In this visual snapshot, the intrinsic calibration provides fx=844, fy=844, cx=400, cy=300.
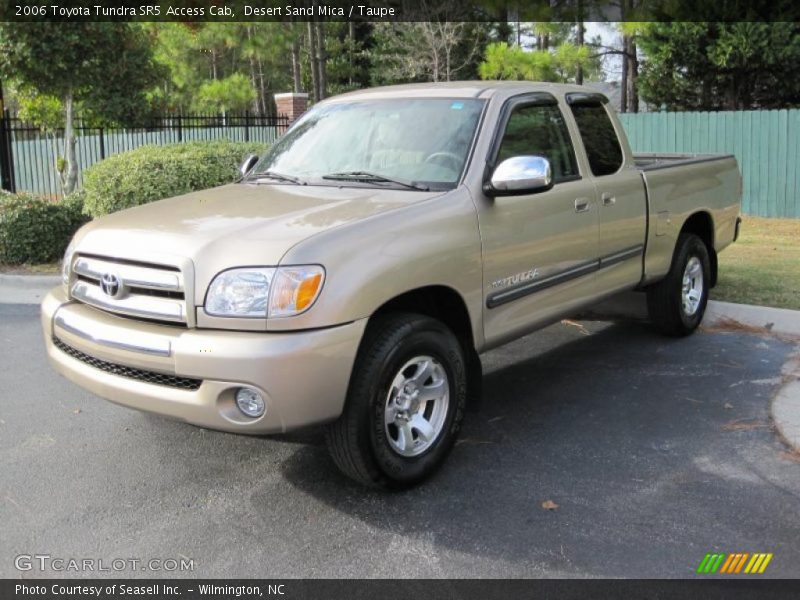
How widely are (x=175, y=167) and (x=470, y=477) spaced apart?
7.17 m

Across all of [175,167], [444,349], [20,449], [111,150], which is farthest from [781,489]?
[111,150]

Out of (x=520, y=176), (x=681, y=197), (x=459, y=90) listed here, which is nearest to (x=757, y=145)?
(x=681, y=197)

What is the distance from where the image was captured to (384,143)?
4988 millimetres

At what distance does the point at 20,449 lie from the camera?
477cm

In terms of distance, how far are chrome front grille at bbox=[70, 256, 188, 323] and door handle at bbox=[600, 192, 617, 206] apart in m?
2.97

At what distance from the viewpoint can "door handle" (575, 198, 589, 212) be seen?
5.25 metres

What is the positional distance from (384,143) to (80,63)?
32.6 feet

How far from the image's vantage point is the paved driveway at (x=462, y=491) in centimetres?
358

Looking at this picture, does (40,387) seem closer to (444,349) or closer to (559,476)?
(444,349)

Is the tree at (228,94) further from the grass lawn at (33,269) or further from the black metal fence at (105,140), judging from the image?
the grass lawn at (33,269)

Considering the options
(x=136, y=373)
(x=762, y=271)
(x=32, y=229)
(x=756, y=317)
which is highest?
(x=32, y=229)

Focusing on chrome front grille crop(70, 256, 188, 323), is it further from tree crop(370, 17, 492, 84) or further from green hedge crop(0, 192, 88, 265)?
tree crop(370, 17, 492, 84)

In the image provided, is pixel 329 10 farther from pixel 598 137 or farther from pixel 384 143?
pixel 384 143

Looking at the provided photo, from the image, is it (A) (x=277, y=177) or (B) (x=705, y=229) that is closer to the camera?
(A) (x=277, y=177)
